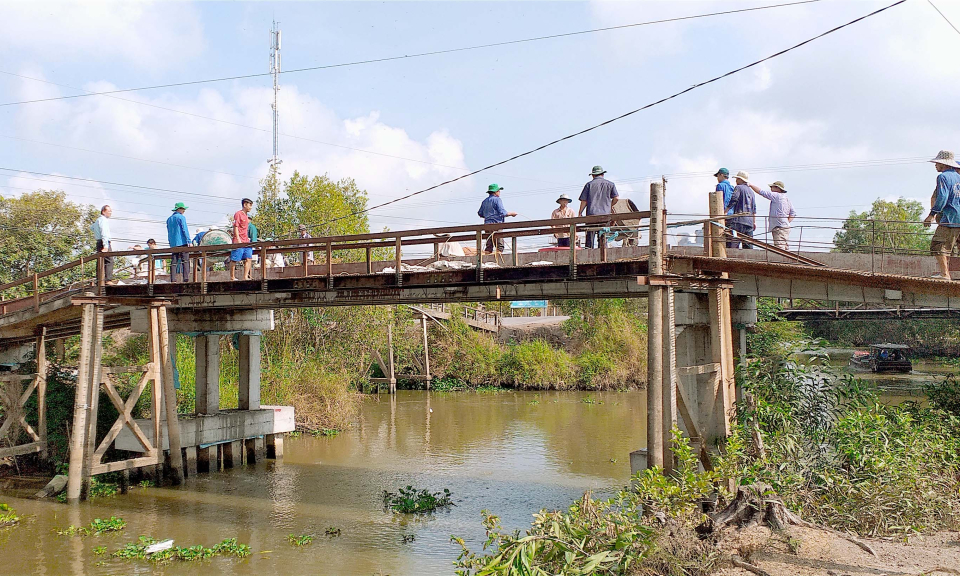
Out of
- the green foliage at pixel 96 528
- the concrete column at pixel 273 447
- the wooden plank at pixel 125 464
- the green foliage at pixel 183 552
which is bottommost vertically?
the green foliage at pixel 183 552

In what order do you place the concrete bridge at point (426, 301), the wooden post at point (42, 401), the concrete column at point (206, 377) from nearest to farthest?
1. the concrete bridge at point (426, 301)
2. the wooden post at point (42, 401)
3. the concrete column at point (206, 377)

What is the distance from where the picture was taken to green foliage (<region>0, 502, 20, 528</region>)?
1332 cm

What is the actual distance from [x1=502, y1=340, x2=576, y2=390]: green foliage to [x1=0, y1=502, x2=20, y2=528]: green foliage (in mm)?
23371

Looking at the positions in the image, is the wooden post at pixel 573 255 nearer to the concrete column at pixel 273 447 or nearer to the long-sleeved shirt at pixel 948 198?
the long-sleeved shirt at pixel 948 198

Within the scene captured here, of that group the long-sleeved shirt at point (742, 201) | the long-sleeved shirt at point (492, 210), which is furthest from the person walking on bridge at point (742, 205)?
the long-sleeved shirt at point (492, 210)

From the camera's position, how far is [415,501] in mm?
14234

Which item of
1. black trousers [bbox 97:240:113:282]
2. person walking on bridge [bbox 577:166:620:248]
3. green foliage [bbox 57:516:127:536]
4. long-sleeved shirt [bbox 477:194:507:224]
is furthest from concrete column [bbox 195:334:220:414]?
person walking on bridge [bbox 577:166:620:248]

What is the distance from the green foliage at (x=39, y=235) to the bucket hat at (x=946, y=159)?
2753 centimetres

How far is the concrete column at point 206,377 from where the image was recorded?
17.9 metres

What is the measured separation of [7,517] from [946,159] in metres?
15.8

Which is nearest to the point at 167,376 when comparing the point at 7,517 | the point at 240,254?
the point at 240,254

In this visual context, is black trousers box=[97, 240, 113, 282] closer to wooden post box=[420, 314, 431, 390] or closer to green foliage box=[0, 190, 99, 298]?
green foliage box=[0, 190, 99, 298]

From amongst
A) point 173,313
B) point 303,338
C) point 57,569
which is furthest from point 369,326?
point 57,569

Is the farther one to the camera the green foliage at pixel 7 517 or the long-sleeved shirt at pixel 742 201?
the green foliage at pixel 7 517
